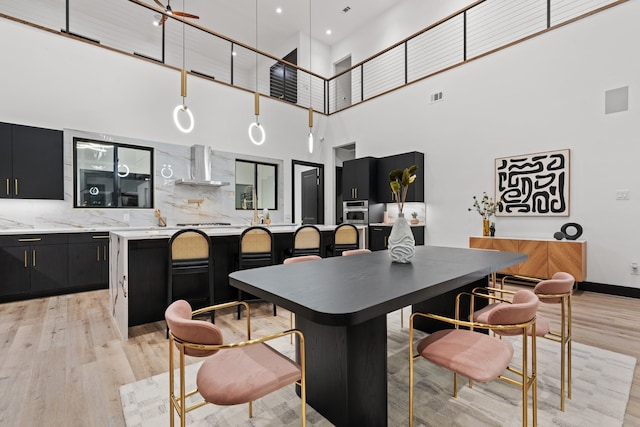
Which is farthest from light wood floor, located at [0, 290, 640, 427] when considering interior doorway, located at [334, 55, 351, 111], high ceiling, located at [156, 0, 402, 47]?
high ceiling, located at [156, 0, 402, 47]

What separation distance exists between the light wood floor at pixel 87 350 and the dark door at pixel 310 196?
193 inches

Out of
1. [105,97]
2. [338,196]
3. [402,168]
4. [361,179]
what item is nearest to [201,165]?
[105,97]

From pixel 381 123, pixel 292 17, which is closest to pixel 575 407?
pixel 381 123

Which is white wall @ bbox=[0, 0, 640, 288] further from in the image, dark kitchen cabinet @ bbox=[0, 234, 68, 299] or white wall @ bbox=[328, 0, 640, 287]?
dark kitchen cabinet @ bbox=[0, 234, 68, 299]

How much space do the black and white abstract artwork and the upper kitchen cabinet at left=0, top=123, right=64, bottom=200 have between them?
279 inches

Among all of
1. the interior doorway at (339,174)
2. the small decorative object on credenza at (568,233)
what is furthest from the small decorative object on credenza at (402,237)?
Answer: the interior doorway at (339,174)

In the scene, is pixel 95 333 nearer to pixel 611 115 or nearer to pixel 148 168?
pixel 148 168

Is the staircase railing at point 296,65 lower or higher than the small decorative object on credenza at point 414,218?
higher

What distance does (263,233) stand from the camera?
3482 mm

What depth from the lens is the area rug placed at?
162 centimetres

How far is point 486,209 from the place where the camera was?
5133 mm

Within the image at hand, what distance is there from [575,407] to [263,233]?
9.55ft

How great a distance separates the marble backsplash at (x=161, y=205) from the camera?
4480 millimetres

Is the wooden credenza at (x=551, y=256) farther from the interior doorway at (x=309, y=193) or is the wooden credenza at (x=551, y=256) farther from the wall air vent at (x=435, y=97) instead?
the interior doorway at (x=309, y=193)
